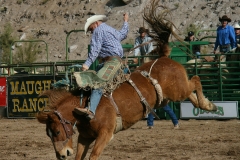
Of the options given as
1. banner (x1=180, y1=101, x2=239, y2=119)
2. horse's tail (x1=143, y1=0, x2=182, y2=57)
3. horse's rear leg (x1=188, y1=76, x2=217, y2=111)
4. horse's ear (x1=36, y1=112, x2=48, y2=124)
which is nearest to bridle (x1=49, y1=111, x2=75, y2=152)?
horse's ear (x1=36, y1=112, x2=48, y2=124)

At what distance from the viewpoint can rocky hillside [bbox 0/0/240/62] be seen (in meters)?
27.9

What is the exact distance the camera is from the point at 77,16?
32.2m

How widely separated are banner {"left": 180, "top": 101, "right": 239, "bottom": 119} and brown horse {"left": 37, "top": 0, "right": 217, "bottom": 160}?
4565mm

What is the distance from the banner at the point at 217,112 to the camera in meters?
13.4

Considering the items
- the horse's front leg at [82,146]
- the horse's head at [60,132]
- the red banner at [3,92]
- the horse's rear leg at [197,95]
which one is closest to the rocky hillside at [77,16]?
the red banner at [3,92]

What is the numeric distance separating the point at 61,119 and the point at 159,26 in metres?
2.16

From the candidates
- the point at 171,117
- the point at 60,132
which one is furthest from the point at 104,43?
the point at 171,117

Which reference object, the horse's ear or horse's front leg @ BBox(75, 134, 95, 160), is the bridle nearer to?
the horse's ear

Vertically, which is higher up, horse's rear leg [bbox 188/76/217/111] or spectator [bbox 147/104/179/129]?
horse's rear leg [bbox 188/76/217/111]

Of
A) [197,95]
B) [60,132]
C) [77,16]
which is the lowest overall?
[60,132]

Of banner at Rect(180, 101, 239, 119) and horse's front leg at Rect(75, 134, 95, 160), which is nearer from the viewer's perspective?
horse's front leg at Rect(75, 134, 95, 160)

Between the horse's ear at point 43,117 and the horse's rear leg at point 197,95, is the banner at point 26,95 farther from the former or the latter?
the horse's ear at point 43,117

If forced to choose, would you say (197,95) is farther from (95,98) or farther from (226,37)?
(226,37)

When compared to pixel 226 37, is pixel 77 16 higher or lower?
higher
